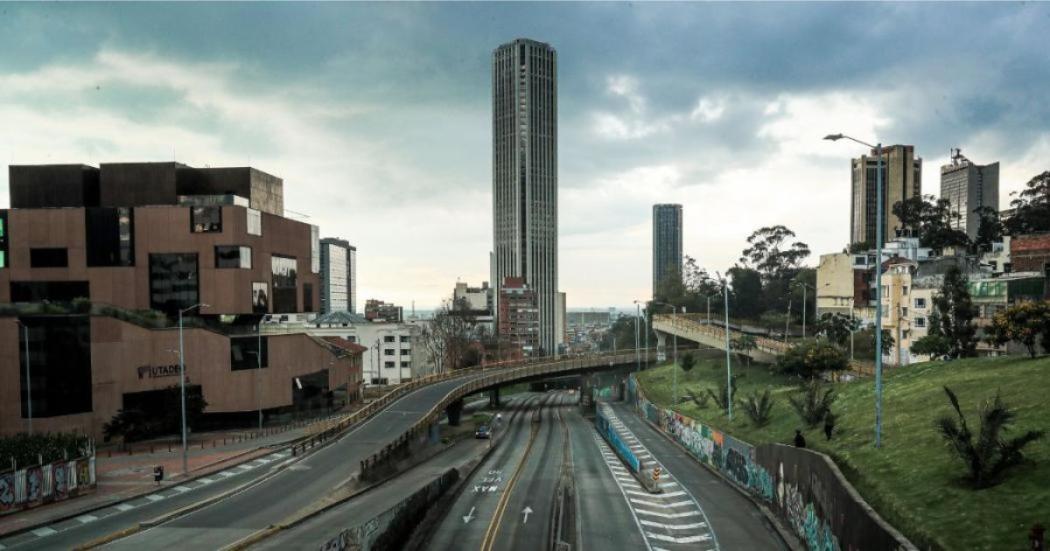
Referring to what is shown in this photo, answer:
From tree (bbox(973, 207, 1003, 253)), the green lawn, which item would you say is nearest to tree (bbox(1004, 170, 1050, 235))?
tree (bbox(973, 207, 1003, 253))

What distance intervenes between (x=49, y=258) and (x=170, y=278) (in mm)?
11044

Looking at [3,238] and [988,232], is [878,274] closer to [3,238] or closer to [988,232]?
[3,238]

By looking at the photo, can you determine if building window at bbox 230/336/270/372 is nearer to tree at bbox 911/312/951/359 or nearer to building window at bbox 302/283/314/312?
building window at bbox 302/283/314/312

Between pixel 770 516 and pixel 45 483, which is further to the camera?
pixel 45 483

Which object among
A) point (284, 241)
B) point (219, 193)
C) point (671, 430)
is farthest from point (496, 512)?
point (219, 193)

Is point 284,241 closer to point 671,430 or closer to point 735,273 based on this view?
point 671,430

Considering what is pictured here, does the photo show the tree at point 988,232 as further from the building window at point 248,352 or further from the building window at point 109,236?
the building window at point 109,236

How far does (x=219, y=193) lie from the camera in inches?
2862

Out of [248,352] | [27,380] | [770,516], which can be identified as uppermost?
[27,380]

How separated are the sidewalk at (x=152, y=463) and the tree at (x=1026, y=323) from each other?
48375 millimetres

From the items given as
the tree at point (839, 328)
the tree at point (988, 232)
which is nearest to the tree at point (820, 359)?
the tree at point (839, 328)

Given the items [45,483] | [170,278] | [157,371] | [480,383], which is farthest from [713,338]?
[45,483]

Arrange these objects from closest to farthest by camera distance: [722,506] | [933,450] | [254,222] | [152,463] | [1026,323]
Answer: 1. [933,450]
2. [722,506]
3. [1026,323]
4. [152,463]
5. [254,222]

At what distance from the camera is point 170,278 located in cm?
6444
